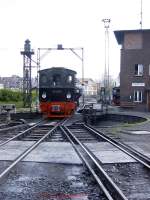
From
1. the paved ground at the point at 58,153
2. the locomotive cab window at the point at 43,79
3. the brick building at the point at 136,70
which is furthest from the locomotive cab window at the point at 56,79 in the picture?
the brick building at the point at 136,70

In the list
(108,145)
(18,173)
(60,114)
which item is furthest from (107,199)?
(60,114)

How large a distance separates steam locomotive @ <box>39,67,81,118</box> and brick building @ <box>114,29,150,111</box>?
1783cm

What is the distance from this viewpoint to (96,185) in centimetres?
954

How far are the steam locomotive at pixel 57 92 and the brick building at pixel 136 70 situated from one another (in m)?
17.8

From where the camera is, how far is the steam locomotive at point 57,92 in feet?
115

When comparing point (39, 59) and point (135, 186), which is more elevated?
point (39, 59)

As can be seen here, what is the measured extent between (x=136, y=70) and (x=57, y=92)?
19619 mm

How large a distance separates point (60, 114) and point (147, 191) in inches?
1038

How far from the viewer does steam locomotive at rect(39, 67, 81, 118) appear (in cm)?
3500

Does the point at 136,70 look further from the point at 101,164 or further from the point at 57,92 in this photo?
the point at 101,164

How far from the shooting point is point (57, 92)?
35250mm

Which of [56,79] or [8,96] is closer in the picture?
[56,79]

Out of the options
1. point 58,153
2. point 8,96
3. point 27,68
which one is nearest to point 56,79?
point 27,68

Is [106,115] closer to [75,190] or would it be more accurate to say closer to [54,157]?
[54,157]
